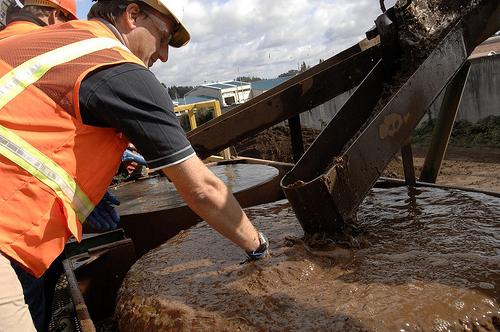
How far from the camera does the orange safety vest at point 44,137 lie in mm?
1586

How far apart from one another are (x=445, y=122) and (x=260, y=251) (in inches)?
83.8

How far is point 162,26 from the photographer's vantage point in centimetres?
212

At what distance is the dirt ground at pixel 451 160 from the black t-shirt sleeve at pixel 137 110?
6135 millimetres

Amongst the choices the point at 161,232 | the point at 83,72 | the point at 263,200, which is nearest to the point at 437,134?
the point at 263,200

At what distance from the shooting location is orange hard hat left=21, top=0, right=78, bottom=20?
2.97m

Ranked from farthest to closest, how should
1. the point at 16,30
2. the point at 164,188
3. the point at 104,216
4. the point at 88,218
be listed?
the point at 164,188 → the point at 104,216 → the point at 88,218 → the point at 16,30

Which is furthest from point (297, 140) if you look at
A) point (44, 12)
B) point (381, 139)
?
point (44, 12)

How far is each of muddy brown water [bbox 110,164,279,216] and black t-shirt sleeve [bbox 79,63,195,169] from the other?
2.06 m

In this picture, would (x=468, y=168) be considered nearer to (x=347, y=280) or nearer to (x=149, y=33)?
(x=347, y=280)

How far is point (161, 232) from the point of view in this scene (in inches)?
148

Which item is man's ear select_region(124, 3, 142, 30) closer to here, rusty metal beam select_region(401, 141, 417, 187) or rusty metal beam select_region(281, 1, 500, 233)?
rusty metal beam select_region(281, 1, 500, 233)

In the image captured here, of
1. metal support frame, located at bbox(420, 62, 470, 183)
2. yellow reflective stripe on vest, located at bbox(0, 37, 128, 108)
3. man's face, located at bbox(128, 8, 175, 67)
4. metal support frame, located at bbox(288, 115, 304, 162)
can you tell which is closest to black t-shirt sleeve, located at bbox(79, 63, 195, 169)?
yellow reflective stripe on vest, located at bbox(0, 37, 128, 108)

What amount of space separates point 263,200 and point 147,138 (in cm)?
256

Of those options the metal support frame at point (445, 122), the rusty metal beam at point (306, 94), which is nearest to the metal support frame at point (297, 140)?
the rusty metal beam at point (306, 94)
